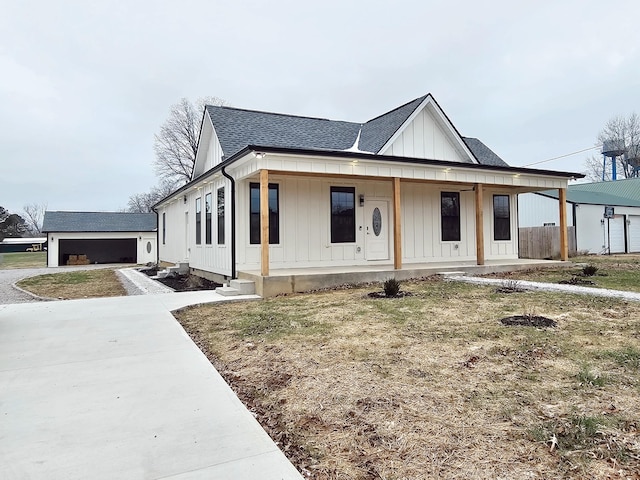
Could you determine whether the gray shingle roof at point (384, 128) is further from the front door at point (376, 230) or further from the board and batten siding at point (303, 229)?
the front door at point (376, 230)

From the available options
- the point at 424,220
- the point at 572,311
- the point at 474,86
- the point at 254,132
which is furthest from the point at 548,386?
the point at 474,86

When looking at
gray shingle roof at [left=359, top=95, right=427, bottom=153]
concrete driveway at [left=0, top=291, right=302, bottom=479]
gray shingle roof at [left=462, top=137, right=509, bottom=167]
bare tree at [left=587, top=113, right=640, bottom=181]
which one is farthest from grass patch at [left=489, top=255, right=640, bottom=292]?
bare tree at [left=587, top=113, right=640, bottom=181]

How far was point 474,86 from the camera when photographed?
24.9 m

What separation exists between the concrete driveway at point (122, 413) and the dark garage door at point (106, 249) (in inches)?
1111

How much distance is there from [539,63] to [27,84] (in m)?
25.6

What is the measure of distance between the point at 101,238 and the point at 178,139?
36.6ft

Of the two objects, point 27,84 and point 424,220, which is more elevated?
point 27,84

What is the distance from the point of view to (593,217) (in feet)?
71.9

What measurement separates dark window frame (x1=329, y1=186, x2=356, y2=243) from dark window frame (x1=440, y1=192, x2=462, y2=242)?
10.7 ft

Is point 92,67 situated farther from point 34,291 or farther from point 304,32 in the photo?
point 34,291

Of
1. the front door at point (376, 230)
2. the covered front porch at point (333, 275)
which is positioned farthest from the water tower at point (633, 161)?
the front door at point (376, 230)

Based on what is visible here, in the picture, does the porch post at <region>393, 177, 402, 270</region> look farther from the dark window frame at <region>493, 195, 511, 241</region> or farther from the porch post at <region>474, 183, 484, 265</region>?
the dark window frame at <region>493, 195, 511, 241</region>

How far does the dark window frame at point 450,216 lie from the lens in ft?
43.1

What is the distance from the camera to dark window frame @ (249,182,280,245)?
10.4 meters
